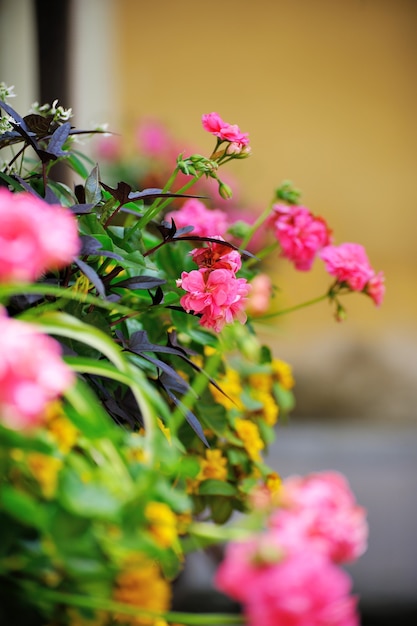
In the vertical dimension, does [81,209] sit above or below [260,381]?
above

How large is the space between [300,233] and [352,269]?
6 cm

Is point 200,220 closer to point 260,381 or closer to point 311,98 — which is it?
point 260,381

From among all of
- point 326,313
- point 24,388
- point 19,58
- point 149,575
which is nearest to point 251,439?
point 149,575

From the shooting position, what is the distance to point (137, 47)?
3.16m

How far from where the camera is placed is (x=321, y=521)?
299 mm

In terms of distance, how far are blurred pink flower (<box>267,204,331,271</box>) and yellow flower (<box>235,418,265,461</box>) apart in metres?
0.15

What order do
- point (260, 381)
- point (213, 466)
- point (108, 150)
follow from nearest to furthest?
1. point (213, 466)
2. point (260, 381)
3. point (108, 150)

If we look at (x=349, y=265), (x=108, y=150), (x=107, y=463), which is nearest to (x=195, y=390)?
(x=107, y=463)

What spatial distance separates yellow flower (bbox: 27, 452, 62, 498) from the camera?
0.32 metres

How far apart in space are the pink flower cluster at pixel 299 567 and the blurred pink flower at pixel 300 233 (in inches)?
14.3

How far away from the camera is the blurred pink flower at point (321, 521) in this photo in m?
0.29

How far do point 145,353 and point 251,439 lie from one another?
0.19 meters

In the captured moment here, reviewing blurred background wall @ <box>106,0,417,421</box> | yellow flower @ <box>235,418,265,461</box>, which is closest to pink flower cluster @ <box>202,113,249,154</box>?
yellow flower @ <box>235,418,265,461</box>

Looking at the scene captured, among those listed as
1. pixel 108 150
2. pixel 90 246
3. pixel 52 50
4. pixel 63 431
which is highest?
pixel 52 50
